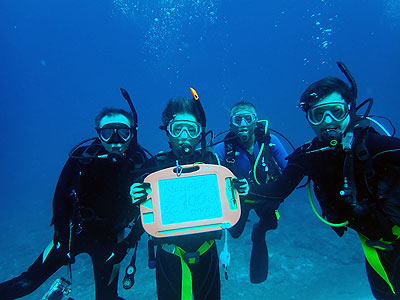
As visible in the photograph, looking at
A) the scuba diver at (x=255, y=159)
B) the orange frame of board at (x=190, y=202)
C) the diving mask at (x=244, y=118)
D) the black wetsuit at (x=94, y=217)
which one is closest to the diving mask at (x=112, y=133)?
the black wetsuit at (x=94, y=217)

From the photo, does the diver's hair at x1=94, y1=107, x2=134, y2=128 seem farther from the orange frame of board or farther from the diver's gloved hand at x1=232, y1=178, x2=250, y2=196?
the diver's gloved hand at x1=232, y1=178, x2=250, y2=196

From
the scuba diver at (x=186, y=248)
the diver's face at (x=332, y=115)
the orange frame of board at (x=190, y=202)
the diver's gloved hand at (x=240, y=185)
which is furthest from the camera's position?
the scuba diver at (x=186, y=248)

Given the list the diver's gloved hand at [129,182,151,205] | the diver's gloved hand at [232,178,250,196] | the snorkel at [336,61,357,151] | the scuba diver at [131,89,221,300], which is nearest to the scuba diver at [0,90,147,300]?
the scuba diver at [131,89,221,300]

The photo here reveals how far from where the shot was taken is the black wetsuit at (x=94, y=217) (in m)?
3.18

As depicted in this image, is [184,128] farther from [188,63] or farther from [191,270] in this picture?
[188,63]

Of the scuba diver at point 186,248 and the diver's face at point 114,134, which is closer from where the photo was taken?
the scuba diver at point 186,248

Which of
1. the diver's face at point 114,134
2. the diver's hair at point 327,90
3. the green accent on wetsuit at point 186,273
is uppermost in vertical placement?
the diver's face at point 114,134

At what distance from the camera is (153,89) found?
441 feet

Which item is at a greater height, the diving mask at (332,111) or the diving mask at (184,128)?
the diving mask at (184,128)

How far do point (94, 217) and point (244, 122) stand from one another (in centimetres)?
308

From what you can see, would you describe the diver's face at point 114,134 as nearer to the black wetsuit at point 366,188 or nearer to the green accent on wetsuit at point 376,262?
the black wetsuit at point 366,188

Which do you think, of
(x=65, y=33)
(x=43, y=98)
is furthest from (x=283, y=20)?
(x=43, y=98)

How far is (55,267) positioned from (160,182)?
7.73 ft

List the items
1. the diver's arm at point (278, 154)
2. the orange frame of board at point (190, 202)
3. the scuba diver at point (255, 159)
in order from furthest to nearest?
the diver's arm at point (278, 154) < the scuba diver at point (255, 159) < the orange frame of board at point (190, 202)
